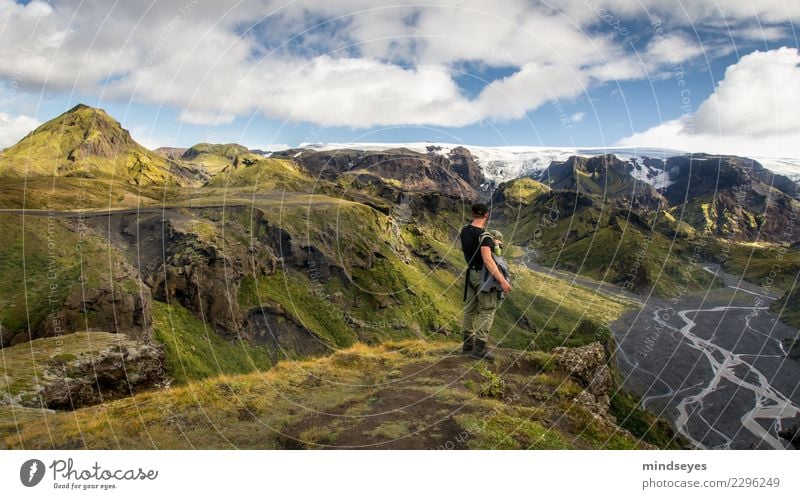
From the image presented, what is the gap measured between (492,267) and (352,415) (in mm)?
5889

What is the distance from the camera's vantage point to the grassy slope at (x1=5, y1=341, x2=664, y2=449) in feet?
34.9

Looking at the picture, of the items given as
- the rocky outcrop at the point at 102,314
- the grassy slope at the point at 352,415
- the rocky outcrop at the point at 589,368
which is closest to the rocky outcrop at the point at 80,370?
the grassy slope at the point at 352,415

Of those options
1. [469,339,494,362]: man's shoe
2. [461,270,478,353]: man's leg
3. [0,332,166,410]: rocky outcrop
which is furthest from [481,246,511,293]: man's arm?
[0,332,166,410]: rocky outcrop

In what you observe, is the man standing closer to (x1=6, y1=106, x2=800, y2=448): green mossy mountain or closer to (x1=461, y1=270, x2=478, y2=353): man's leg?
(x1=461, y1=270, x2=478, y2=353): man's leg

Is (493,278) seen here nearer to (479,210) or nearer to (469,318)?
(479,210)

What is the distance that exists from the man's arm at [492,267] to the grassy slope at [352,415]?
10.6 feet

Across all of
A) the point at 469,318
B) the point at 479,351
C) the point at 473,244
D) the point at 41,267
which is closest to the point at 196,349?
the point at 41,267

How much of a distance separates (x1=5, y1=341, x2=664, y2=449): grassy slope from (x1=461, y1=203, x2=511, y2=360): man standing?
5.26ft

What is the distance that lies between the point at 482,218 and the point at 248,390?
9534mm

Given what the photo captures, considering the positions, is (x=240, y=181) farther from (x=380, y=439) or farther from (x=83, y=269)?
(x=380, y=439)

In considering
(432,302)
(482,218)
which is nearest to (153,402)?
(482,218)

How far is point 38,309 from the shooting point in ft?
124

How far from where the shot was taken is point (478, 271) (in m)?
13.9
